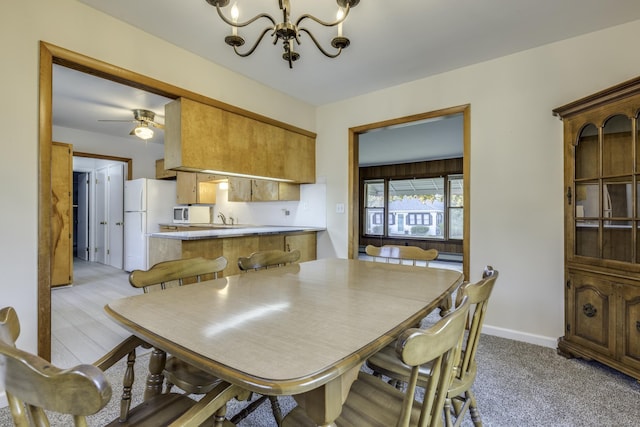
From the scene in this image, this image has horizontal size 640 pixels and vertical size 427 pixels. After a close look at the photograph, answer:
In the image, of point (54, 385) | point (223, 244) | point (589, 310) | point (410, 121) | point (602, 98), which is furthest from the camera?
point (410, 121)

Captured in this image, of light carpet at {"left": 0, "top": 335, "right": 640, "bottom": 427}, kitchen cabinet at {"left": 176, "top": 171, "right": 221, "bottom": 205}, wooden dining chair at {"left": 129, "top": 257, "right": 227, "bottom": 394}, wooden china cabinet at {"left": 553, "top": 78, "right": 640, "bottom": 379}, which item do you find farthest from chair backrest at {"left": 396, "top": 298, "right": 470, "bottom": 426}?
kitchen cabinet at {"left": 176, "top": 171, "right": 221, "bottom": 205}

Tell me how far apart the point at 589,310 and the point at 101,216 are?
7.84 meters

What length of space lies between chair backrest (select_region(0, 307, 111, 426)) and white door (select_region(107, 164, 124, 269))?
6.04 meters

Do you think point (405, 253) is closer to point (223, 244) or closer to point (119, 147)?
point (223, 244)

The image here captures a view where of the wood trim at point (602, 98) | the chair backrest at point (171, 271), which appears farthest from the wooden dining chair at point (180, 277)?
the wood trim at point (602, 98)

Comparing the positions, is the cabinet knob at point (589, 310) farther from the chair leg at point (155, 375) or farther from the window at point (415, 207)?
the window at point (415, 207)

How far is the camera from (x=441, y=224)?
7.48 meters

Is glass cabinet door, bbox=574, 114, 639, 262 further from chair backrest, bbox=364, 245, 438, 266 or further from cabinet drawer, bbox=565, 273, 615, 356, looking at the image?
chair backrest, bbox=364, 245, 438, 266

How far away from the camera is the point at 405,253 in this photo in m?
2.36

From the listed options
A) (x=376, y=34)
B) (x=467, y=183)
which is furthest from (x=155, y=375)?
(x=467, y=183)

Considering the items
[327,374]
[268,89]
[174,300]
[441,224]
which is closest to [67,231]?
[268,89]

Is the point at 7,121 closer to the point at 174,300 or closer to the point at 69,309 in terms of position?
the point at 174,300

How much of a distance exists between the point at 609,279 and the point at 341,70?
103 inches

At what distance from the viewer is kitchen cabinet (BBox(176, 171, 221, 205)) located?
17.3 feet
